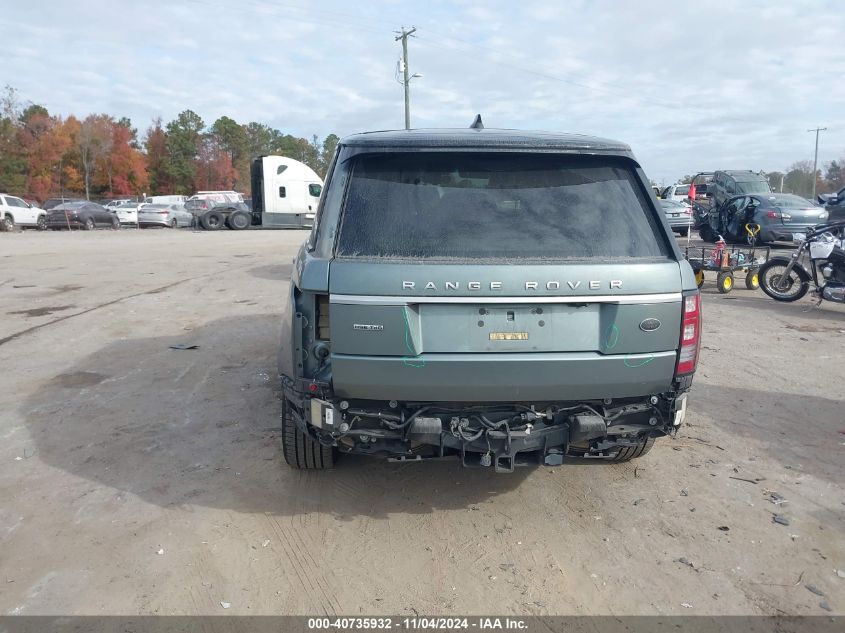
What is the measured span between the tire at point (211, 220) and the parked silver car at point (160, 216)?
3.69m

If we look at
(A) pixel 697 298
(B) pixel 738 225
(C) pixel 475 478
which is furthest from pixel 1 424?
(B) pixel 738 225

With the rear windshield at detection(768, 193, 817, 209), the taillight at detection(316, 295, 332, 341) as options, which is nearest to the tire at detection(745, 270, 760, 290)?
the rear windshield at detection(768, 193, 817, 209)

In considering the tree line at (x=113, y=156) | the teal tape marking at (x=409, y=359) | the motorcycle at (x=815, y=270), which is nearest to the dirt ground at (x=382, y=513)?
the teal tape marking at (x=409, y=359)

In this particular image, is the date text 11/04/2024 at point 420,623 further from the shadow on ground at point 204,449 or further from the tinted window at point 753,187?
the tinted window at point 753,187

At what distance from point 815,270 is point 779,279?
0.94 metres

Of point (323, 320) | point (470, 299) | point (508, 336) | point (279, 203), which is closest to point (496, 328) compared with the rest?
point (508, 336)

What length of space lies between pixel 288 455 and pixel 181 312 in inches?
252

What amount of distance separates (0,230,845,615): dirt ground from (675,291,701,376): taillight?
0.80 meters

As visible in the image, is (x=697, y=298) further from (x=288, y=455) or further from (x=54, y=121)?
(x=54, y=121)

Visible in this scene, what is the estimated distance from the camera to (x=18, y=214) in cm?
3238

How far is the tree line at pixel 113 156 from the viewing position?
61812mm

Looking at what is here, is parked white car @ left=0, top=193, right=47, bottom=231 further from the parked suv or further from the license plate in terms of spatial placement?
the license plate

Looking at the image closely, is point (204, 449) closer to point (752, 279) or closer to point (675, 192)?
point (752, 279)

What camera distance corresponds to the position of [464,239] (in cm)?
329
